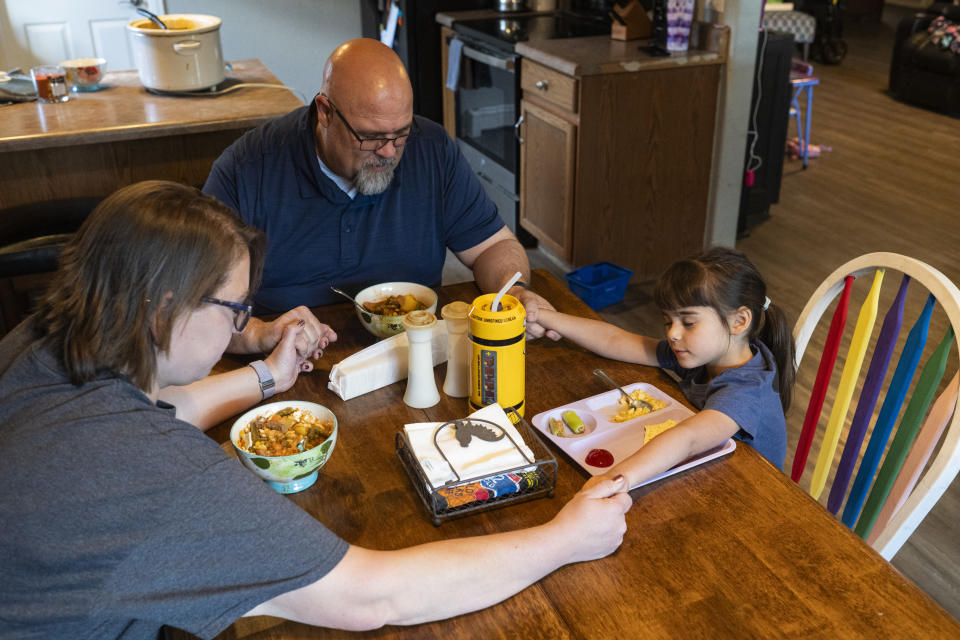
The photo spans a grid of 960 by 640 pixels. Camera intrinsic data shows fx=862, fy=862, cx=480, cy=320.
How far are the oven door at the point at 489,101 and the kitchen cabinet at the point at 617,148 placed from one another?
0.12 metres

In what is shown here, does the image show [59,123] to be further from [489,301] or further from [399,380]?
[489,301]

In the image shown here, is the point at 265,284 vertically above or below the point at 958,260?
above

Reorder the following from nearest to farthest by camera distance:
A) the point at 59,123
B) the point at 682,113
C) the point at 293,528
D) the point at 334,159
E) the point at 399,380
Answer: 1. the point at 293,528
2. the point at 399,380
3. the point at 334,159
4. the point at 59,123
5. the point at 682,113

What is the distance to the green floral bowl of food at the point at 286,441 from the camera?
1203mm

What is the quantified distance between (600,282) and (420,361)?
A: 85.8 inches

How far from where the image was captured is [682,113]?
11.2ft

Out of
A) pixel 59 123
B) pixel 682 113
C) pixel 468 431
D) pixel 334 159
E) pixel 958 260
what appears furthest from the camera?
pixel 958 260

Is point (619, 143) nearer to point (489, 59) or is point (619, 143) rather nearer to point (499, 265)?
point (489, 59)

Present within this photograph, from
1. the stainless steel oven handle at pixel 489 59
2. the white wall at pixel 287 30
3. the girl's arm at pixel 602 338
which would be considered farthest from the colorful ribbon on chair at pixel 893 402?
the white wall at pixel 287 30

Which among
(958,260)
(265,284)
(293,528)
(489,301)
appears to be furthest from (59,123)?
(958,260)

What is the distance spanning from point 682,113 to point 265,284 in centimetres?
210

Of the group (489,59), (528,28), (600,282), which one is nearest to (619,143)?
(600,282)

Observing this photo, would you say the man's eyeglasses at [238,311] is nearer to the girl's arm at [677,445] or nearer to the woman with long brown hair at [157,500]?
the woman with long brown hair at [157,500]

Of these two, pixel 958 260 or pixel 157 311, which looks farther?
pixel 958 260
